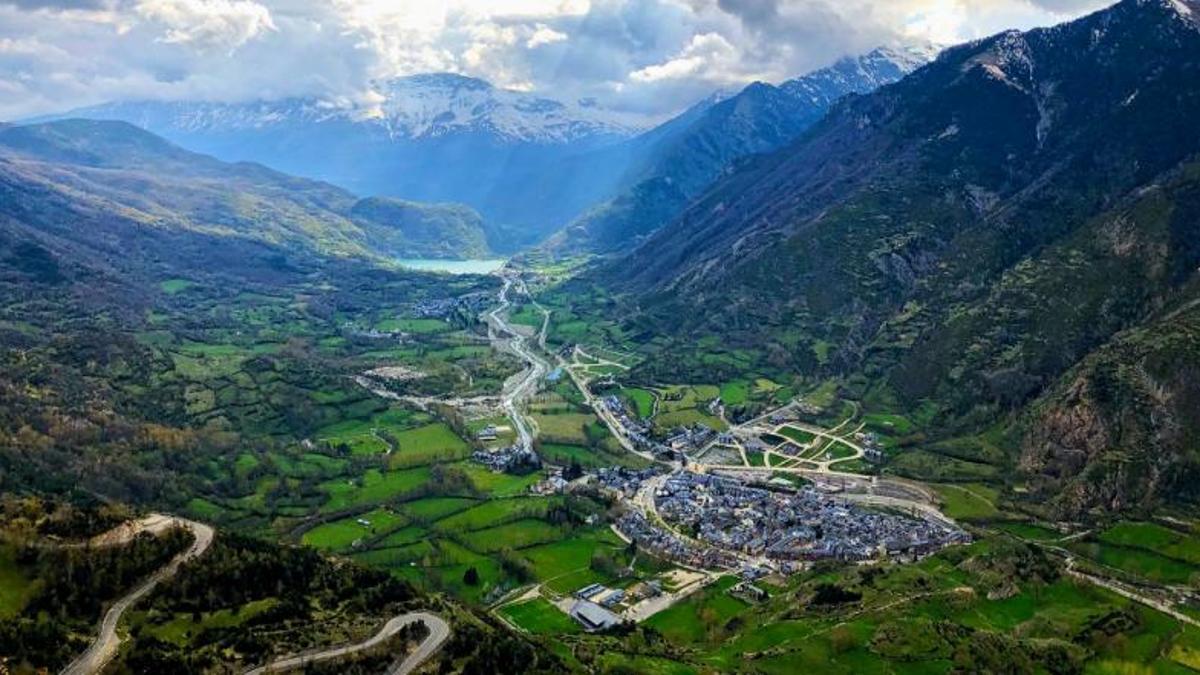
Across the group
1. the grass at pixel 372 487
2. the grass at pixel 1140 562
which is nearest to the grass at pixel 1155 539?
the grass at pixel 1140 562

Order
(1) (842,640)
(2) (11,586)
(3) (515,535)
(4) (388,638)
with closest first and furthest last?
Answer: (4) (388,638), (2) (11,586), (1) (842,640), (3) (515,535)

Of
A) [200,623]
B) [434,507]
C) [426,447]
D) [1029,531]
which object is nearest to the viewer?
[200,623]

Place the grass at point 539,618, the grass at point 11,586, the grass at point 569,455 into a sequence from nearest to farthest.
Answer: the grass at point 11,586
the grass at point 539,618
the grass at point 569,455

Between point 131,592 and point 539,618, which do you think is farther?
point 539,618

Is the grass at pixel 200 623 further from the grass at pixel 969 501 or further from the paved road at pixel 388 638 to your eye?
the grass at pixel 969 501

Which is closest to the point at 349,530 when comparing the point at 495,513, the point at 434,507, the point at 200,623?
the point at 434,507

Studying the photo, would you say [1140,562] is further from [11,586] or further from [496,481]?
[11,586]
